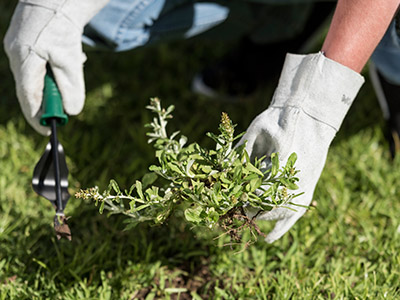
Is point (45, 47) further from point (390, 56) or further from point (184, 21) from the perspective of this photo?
point (390, 56)

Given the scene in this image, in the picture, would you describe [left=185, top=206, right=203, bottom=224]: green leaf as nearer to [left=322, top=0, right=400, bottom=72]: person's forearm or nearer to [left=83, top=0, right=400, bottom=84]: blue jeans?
[left=322, top=0, right=400, bottom=72]: person's forearm

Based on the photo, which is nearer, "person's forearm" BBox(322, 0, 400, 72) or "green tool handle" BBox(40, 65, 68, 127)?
"person's forearm" BBox(322, 0, 400, 72)

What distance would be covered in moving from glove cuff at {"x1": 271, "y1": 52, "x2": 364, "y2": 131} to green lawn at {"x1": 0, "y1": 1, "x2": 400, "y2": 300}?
1.25 ft

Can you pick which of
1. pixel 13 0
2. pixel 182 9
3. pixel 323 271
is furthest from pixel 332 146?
pixel 13 0

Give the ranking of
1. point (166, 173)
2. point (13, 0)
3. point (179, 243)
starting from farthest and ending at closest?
point (13, 0), point (179, 243), point (166, 173)

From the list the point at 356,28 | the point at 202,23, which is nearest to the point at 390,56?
the point at 356,28

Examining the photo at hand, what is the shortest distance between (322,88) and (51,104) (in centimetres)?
72

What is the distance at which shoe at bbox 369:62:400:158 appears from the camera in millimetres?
1826

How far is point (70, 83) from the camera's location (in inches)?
55.3

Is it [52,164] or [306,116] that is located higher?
[306,116]

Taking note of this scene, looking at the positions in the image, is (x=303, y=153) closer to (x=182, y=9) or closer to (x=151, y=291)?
(x=151, y=291)

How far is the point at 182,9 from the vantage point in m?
1.75

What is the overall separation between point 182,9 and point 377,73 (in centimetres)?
79

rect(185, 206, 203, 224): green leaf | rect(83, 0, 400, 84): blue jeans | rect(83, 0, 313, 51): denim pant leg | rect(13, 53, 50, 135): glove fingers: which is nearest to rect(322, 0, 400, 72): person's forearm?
rect(83, 0, 400, 84): blue jeans
